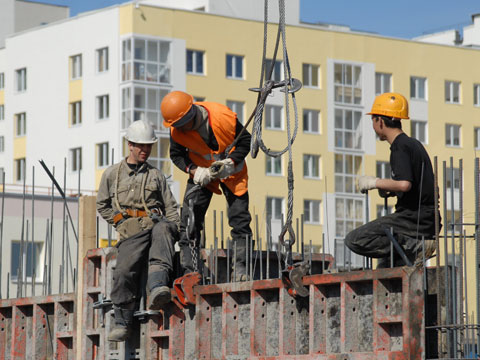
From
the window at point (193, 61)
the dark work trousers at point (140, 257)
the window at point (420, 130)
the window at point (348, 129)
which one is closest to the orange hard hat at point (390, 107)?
the dark work trousers at point (140, 257)

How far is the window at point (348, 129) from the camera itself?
2547 inches

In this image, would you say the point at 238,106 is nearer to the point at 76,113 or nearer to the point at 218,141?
the point at 76,113

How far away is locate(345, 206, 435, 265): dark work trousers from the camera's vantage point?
34.3ft

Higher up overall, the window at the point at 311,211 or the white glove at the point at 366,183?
the window at the point at 311,211

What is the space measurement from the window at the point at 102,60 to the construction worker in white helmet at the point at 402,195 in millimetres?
49974

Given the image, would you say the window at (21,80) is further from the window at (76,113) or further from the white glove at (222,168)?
the white glove at (222,168)

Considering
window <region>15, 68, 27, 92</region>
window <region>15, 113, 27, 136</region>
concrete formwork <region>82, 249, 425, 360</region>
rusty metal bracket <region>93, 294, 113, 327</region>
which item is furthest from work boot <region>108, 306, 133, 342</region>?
window <region>15, 68, 27, 92</region>

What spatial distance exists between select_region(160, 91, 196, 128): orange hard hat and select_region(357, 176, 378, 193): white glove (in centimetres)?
→ 229

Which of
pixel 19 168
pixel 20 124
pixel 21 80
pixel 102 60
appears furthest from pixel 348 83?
pixel 19 168

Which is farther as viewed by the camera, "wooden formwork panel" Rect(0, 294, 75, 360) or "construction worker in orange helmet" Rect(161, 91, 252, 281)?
"wooden formwork panel" Rect(0, 294, 75, 360)

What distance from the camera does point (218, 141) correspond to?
12.6 m

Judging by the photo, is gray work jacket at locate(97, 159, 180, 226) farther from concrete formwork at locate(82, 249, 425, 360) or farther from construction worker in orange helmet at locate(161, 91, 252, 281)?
concrete formwork at locate(82, 249, 425, 360)

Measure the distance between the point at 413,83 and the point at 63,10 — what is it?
70.6 ft

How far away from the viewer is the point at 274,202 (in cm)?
6134
